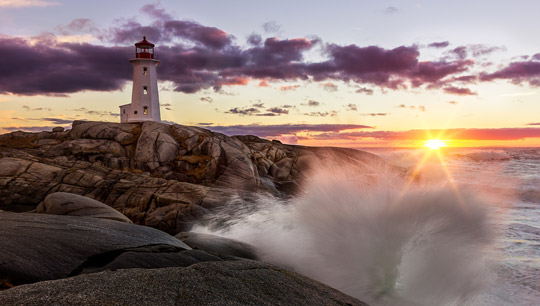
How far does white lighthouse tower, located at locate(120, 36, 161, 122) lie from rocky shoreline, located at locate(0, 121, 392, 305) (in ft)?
24.5

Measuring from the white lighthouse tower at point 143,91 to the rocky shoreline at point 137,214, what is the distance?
7467mm

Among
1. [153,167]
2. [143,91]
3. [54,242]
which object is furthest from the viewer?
[143,91]

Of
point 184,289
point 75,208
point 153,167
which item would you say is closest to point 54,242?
point 184,289

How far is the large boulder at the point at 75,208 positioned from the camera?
8.68 meters

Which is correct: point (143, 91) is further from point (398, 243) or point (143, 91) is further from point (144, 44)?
point (398, 243)

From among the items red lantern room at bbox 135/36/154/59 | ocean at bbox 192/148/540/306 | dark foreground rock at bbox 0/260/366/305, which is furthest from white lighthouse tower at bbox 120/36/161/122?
dark foreground rock at bbox 0/260/366/305

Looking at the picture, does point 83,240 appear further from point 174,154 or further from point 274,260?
point 174,154

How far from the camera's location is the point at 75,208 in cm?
880

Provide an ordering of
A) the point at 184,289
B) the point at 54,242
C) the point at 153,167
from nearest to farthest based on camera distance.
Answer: the point at 184,289 → the point at 54,242 → the point at 153,167

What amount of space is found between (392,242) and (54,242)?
5397 millimetres

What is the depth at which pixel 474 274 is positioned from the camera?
7395 millimetres

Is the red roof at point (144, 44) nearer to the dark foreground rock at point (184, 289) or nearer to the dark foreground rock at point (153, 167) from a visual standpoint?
the dark foreground rock at point (153, 167)

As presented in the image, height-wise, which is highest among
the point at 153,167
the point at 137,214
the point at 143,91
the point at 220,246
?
the point at 143,91

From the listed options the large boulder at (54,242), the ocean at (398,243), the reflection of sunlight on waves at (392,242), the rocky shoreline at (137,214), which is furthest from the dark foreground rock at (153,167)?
the large boulder at (54,242)
